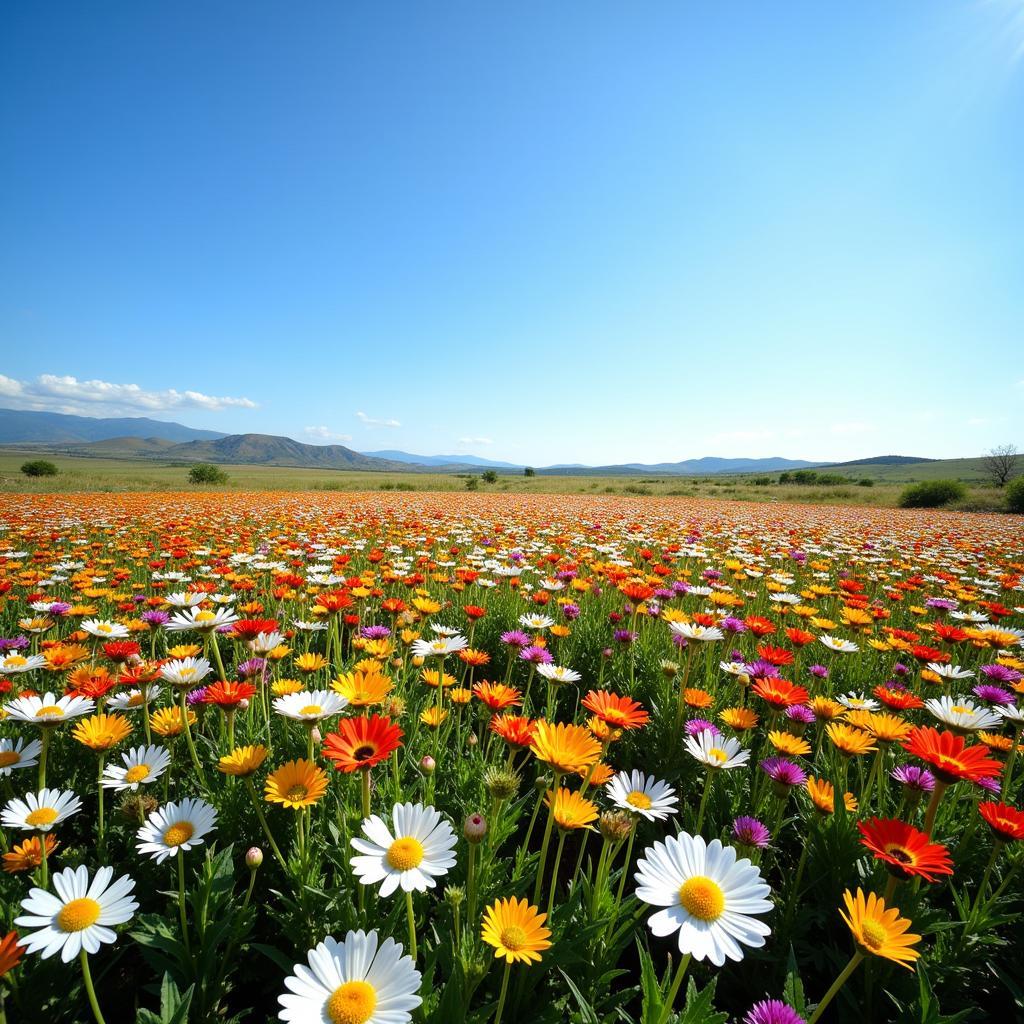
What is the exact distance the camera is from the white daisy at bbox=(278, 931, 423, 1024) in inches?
32.2

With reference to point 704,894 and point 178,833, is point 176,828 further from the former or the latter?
point 704,894

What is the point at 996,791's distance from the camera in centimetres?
192

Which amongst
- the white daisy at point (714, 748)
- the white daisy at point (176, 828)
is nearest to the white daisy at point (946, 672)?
the white daisy at point (714, 748)

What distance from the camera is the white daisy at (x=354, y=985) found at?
82 centimetres

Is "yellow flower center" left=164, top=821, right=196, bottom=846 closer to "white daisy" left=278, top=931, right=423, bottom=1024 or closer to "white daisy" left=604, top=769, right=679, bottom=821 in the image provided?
"white daisy" left=278, top=931, right=423, bottom=1024

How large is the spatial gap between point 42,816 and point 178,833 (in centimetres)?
41

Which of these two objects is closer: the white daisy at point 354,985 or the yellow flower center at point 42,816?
the white daisy at point 354,985

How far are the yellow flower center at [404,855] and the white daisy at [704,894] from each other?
1.58 ft

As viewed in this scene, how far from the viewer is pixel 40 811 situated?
50.0 inches

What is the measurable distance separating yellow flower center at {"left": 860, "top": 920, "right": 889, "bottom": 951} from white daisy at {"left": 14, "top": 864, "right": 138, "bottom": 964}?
4.72 ft

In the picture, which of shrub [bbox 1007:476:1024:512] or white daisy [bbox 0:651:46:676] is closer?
white daisy [bbox 0:651:46:676]

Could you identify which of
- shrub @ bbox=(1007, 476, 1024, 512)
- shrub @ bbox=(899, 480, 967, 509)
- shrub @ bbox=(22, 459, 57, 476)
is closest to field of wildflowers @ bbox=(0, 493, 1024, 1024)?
shrub @ bbox=(1007, 476, 1024, 512)

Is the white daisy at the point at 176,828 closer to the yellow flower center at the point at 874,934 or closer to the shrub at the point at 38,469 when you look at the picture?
the yellow flower center at the point at 874,934

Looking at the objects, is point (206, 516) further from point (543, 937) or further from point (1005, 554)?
point (1005, 554)
